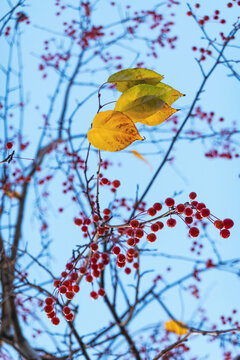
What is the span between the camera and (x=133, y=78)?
167 centimetres

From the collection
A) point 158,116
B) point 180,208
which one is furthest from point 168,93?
point 180,208

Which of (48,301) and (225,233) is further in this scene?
(48,301)

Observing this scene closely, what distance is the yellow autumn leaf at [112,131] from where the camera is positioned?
64.0 inches

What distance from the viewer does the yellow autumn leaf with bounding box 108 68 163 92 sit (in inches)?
65.2

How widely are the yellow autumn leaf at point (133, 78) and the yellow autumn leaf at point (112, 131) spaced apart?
177 mm

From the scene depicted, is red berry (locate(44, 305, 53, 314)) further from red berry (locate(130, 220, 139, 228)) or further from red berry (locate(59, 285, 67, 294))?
red berry (locate(130, 220, 139, 228))

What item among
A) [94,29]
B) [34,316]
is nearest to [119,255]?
[34,316]

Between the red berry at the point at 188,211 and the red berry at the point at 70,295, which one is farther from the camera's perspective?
the red berry at the point at 70,295

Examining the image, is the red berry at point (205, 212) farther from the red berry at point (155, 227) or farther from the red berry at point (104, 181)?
the red berry at point (104, 181)

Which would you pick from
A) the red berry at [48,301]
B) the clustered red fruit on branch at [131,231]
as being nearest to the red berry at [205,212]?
the clustered red fruit on branch at [131,231]

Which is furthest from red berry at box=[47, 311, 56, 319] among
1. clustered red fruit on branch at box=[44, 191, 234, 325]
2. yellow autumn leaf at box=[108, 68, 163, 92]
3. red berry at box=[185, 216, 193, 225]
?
yellow autumn leaf at box=[108, 68, 163, 92]

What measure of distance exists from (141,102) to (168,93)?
169 mm

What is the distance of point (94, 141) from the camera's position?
1632 millimetres

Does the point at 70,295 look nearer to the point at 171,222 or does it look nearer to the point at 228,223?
the point at 171,222
